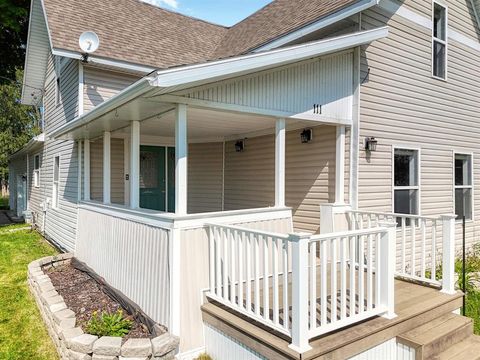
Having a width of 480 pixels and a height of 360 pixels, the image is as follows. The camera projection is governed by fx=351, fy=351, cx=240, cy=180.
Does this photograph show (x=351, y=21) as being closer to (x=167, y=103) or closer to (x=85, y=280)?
(x=167, y=103)

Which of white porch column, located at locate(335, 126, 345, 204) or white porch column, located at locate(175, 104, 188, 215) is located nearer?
white porch column, located at locate(175, 104, 188, 215)

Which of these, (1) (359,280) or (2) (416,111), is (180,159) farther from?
(2) (416,111)

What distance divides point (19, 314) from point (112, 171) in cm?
304

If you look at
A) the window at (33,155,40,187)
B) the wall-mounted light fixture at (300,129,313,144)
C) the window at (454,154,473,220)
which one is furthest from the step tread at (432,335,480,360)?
the window at (33,155,40,187)

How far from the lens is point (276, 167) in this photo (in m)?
4.84

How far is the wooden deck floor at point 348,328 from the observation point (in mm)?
3069

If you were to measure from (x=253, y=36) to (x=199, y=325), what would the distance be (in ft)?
21.9

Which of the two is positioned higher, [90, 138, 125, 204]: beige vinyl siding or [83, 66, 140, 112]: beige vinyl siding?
[83, 66, 140, 112]: beige vinyl siding

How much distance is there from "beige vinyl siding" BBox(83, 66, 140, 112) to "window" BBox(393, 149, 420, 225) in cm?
585

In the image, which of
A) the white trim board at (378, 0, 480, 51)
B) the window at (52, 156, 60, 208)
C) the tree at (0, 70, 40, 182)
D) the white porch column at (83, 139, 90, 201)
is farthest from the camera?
the tree at (0, 70, 40, 182)

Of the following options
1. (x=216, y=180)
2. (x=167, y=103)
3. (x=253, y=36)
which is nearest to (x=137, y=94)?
(x=167, y=103)

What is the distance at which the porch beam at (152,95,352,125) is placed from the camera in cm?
391

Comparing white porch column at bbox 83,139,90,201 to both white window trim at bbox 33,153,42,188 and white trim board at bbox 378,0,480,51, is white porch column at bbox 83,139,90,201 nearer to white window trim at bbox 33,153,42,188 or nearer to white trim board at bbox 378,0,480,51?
white trim board at bbox 378,0,480,51

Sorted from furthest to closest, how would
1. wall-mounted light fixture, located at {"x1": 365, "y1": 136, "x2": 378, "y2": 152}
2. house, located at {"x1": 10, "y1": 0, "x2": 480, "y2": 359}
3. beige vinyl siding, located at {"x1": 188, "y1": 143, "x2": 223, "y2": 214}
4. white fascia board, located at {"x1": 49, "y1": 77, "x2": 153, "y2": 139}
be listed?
beige vinyl siding, located at {"x1": 188, "y1": 143, "x2": 223, "y2": 214} → wall-mounted light fixture, located at {"x1": 365, "y1": 136, "x2": 378, "y2": 152} → house, located at {"x1": 10, "y1": 0, "x2": 480, "y2": 359} → white fascia board, located at {"x1": 49, "y1": 77, "x2": 153, "y2": 139}
